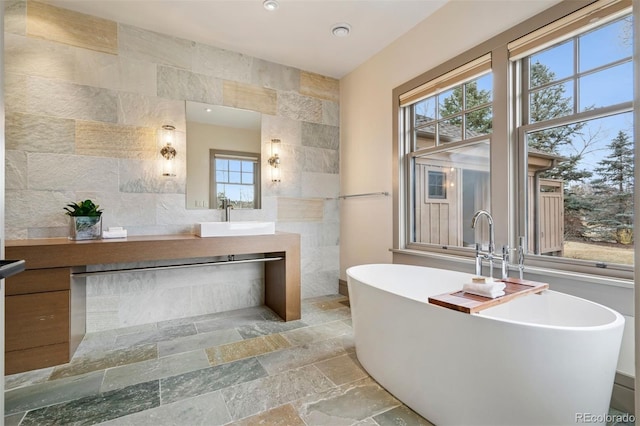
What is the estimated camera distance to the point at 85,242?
2.30 meters

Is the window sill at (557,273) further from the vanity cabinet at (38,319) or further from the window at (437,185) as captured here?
the vanity cabinet at (38,319)

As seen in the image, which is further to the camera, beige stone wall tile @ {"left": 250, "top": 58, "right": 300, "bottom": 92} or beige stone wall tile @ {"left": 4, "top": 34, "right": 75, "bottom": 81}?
beige stone wall tile @ {"left": 250, "top": 58, "right": 300, "bottom": 92}

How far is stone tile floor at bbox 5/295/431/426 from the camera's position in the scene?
5.28 feet

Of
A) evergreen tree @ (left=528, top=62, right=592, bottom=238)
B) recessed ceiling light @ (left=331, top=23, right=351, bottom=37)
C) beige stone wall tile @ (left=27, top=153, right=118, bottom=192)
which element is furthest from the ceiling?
beige stone wall tile @ (left=27, top=153, right=118, bottom=192)

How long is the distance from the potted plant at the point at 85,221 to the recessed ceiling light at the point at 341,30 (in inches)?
106

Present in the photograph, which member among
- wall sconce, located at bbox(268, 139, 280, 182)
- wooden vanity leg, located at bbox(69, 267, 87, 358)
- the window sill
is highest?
wall sconce, located at bbox(268, 139, 280, 182)

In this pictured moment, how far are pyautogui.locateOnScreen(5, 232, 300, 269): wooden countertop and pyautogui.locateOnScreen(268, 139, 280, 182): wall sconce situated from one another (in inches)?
34.3

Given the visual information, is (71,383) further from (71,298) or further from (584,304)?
(584,304)

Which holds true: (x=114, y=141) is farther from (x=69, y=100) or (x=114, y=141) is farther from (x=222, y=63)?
(x=222, y=63)

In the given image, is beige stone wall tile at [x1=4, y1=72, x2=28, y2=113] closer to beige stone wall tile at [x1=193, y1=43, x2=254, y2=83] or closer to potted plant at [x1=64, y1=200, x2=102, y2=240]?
potted plant at [x1=64, y1=200, x2=102, y2=240]

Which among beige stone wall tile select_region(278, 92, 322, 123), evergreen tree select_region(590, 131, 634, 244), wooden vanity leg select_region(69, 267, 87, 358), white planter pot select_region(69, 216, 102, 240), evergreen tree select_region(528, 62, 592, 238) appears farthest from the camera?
beige stone wall tile select_region(278, 92, 322, 123)

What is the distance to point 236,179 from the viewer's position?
331 cm

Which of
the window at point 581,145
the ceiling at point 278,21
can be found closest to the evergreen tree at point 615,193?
the window at point 581,145

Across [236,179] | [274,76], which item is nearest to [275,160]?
[236,179]
